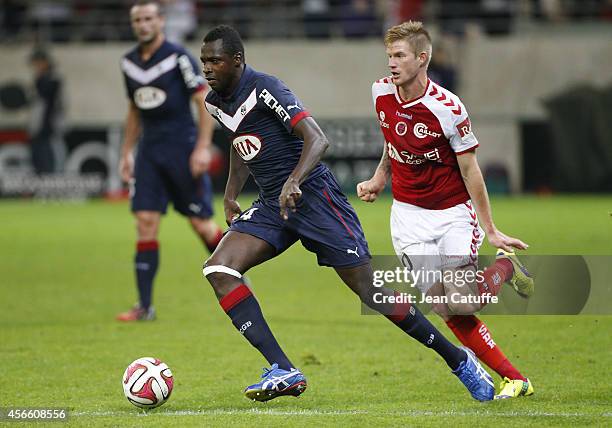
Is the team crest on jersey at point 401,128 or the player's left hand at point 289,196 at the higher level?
the team crest on jersey at point 401,128

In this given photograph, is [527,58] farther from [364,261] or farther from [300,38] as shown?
[364,261]

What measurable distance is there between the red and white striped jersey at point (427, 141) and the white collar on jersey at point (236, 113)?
0.75 m

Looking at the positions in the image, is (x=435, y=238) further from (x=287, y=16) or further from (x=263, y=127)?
(x=287, y=16)

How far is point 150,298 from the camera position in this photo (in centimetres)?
1013

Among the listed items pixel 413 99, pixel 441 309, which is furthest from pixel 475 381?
pixel 413 99

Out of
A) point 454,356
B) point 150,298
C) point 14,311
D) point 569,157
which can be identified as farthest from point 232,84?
point 569,157

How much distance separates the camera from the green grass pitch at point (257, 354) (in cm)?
634

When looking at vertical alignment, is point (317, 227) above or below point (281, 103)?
below

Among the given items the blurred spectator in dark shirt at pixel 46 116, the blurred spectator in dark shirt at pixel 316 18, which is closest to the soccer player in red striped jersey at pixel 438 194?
the blurred spectator in dark shirt at pixel 46 116

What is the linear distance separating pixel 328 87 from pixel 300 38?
124 centimetres

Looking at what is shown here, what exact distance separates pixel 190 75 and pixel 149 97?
1.29 ft

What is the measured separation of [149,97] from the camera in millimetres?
10102

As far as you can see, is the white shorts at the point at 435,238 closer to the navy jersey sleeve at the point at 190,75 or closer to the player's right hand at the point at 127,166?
the navy jersey sleeve at the point at 190,75

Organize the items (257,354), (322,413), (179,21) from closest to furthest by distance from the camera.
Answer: (322,413) < (257,354) < (179,21)
